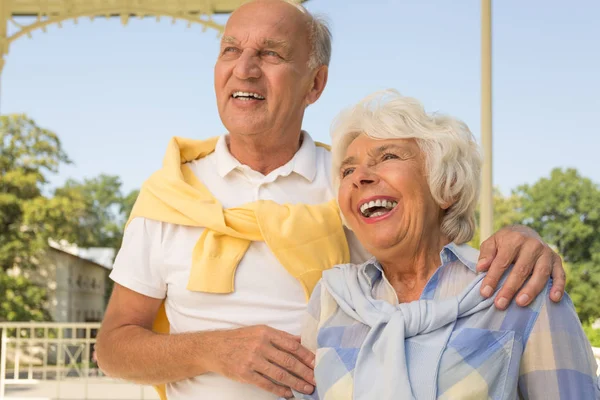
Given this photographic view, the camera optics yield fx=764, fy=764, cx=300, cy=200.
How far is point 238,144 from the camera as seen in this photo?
2.03m

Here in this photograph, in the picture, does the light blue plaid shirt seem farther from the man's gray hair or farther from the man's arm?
the man's gray hair

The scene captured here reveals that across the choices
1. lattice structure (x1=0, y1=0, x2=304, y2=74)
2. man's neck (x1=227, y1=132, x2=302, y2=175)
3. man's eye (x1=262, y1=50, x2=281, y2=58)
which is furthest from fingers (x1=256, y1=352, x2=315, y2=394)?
lattice structure (x1=0, y1=0, x2=304, y2=74)

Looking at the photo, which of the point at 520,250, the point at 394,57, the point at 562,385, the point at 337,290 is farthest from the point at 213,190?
the point at 394,57

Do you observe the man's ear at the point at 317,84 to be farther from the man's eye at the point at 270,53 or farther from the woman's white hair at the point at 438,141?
the woman's white hair at the point at 438,141

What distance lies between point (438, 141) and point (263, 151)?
0.62 meters

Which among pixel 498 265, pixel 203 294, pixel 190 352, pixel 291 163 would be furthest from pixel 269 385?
pixel 291 163

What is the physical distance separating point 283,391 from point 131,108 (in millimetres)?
44923

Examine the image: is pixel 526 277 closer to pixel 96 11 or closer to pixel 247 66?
pixel 247 66

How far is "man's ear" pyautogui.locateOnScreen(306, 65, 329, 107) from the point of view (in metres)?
2.09

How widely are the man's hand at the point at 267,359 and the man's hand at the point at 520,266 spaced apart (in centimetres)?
42

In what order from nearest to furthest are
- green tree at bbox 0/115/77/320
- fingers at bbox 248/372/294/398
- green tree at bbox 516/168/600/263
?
fingers at bbox 248/372/294/398, green tree at bbox 0/115/77/320, green tree at bbox 516/168/600/263

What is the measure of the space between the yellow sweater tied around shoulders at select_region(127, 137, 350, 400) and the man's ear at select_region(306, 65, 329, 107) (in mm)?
325

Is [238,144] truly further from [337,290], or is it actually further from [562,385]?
[562,385]

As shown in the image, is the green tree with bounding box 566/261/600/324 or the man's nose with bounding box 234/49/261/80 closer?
the man's nose with bounding box 234/49/261/80
